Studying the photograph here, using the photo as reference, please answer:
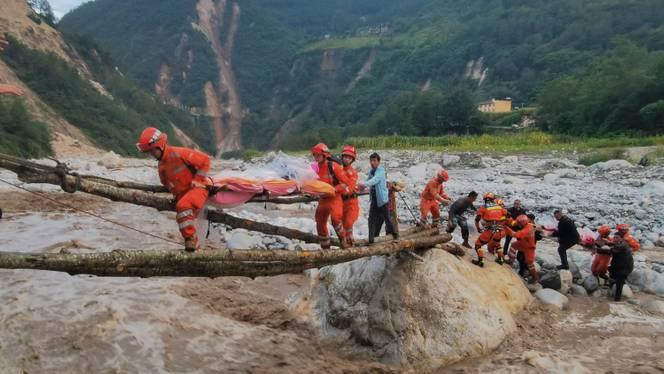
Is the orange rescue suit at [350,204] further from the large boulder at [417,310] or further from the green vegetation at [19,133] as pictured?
the green vegetation at [19,133]

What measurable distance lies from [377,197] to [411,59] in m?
94.5

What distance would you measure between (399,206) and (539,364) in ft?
30.3

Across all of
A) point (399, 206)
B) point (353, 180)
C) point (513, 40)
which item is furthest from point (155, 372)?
point (513, 40)

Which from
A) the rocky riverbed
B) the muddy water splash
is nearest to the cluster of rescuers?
the rocky riverbed

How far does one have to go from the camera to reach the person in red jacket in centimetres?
484

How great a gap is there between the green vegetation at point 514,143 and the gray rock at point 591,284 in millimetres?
22534

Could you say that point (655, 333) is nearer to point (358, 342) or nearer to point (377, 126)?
point (358, 342)

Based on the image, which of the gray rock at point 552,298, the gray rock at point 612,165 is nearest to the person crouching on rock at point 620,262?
the gray rock at point 552,298

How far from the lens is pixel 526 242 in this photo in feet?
27.5

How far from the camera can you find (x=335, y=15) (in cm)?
16225

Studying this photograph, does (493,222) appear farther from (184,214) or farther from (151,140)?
(151,140)

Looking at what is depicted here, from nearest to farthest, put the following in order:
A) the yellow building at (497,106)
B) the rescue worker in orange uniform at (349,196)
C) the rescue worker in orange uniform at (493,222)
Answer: the rescue worker in orange uniform at (349,196) < the rescue worker in orange uniform at (493,222) < the yellow building at (497,106)

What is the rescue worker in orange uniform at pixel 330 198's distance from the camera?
20.4 feet

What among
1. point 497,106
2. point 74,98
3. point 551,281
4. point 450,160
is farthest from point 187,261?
point 497,106
